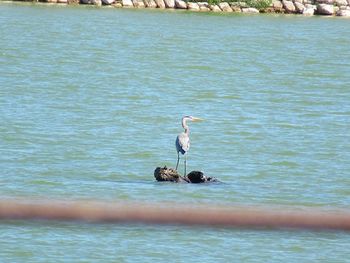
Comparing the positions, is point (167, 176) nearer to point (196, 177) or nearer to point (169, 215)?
point (196, 177)

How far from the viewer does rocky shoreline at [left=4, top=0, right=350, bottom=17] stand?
43219 mm

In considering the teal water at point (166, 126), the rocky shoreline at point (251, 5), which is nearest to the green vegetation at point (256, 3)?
the rocky shoreline at point (251, 5)

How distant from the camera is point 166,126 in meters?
18.2

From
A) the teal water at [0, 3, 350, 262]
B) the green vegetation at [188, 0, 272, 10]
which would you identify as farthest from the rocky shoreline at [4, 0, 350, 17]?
the teal water at [0, 3, 350, 262]

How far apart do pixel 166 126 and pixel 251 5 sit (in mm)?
26289

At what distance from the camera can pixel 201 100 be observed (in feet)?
73.4

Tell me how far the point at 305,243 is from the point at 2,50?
70.9 feet

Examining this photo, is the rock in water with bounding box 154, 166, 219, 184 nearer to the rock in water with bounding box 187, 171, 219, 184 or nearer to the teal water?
the rock in water with bounding box 187, 171, 219, 184

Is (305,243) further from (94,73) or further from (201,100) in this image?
(94,73)

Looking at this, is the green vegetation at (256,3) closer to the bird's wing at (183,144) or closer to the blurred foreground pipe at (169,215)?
the bird's wing at (183,144)

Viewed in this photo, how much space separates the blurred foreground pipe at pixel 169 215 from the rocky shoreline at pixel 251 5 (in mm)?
40833

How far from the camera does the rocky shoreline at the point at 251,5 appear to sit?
4322cm

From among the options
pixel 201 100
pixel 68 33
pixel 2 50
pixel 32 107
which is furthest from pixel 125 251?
pixel 68 33

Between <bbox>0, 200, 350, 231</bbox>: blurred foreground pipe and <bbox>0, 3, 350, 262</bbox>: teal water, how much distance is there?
4 centimetres
